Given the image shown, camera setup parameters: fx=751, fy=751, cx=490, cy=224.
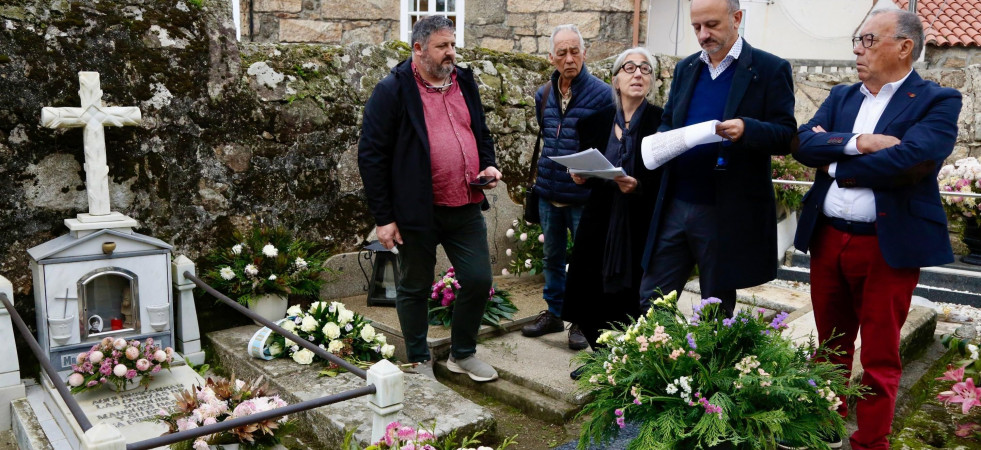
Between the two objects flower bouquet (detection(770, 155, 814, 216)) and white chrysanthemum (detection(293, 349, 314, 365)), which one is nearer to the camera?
white chrysanthemum (detection(293, 349, 314, 365))

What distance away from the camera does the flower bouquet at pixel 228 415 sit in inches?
114

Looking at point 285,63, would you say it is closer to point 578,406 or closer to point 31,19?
point 31,19

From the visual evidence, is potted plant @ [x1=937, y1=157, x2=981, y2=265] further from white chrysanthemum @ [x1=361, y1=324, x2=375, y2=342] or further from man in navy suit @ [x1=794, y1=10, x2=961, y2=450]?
white chrysanthemum @ [x1=361, y1=324, x2=375, y2=342]

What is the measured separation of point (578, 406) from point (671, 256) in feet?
2.93

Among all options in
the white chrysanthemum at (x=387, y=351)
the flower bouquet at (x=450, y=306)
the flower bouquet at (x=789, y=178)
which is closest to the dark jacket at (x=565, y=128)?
the flower bouquet at (x=450, y=306)

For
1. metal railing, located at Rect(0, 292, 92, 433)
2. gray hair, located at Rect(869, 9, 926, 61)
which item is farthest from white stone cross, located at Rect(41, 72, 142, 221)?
gray hair, located at Rect(869, 9, 926, 61)

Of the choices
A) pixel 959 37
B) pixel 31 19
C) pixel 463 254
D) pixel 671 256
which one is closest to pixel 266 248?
pixel 463 254

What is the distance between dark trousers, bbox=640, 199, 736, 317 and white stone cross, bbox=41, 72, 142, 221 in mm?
2792

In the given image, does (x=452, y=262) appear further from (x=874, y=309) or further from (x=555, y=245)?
(x=874, y=309)

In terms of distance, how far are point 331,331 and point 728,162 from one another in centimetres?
221

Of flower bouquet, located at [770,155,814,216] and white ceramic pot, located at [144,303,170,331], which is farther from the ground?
flower bouquet, located at [770,155,814,216]

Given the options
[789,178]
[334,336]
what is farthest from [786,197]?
[334,336]

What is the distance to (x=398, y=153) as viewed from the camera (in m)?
3.62

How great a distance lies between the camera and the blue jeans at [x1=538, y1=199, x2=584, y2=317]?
4.44 metres
